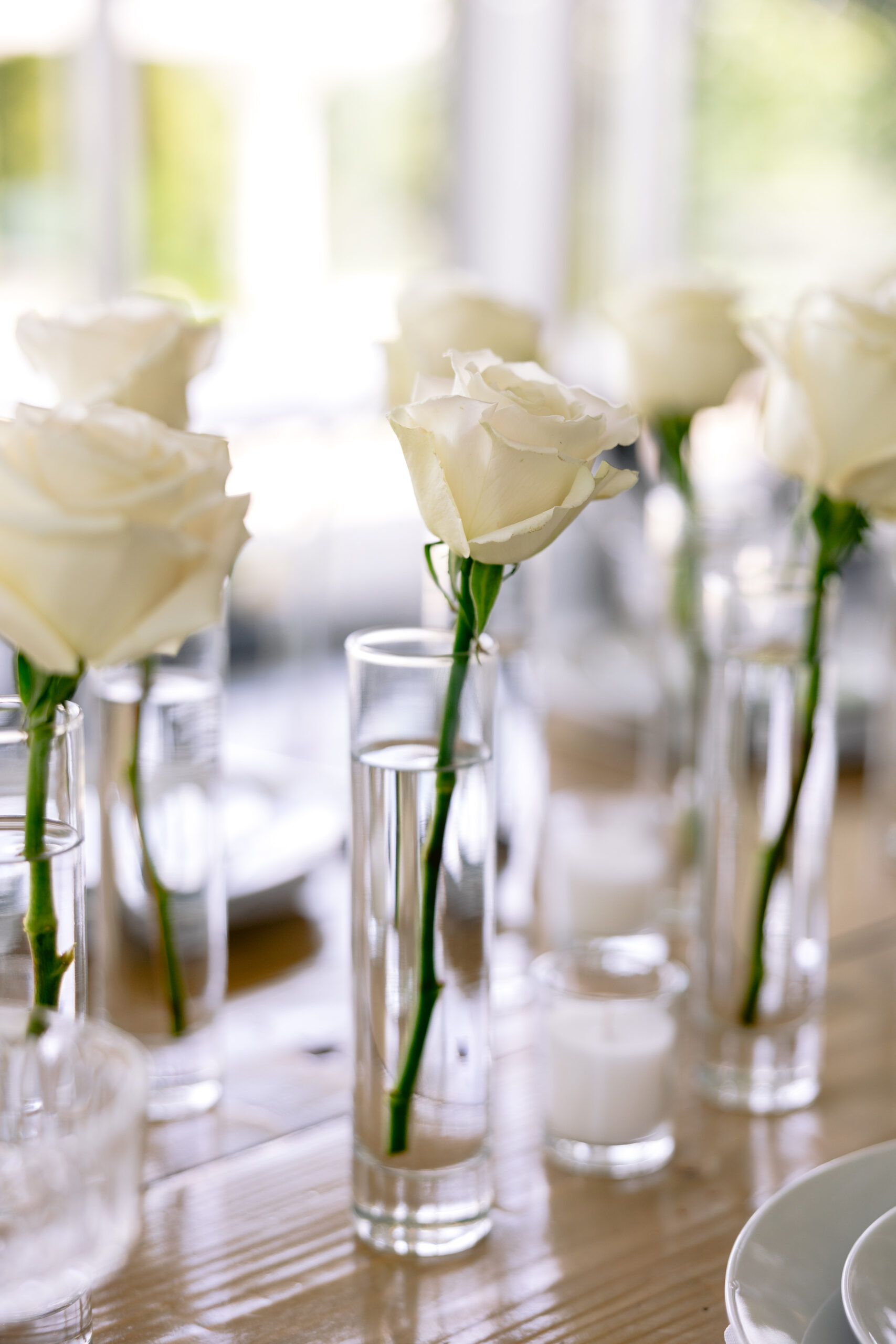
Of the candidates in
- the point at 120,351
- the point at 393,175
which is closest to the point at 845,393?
the point at 120,351

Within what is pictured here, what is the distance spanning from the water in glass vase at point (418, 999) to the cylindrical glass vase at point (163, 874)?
156mm

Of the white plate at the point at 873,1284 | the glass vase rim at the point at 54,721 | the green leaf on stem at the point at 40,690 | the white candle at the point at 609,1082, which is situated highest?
the green leaf on stem at the point at 40,690

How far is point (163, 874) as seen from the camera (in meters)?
0.77

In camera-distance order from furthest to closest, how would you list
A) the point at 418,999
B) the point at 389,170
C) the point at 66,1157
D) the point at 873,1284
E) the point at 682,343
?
the point at 389,170
the point at 682,343
the point at 418,999
the point at 873,1284
the point at 66,1157

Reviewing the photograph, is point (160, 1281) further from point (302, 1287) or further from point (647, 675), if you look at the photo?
point (647, 675)

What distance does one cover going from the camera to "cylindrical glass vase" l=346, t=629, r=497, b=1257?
0.62 meters

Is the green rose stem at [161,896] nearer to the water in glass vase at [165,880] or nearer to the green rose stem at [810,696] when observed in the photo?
the water in glass vase at [165,880]

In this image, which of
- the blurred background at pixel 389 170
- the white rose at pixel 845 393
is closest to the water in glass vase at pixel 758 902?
the white rose at pixel 845 393

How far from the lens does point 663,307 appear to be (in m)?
0.89

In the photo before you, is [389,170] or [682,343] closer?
[682,343]

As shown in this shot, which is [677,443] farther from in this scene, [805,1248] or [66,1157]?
[66,1157]

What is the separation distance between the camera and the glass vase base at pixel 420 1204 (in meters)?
0.64

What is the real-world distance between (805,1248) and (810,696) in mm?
282

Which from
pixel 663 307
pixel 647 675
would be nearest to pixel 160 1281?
pixel 663 307
